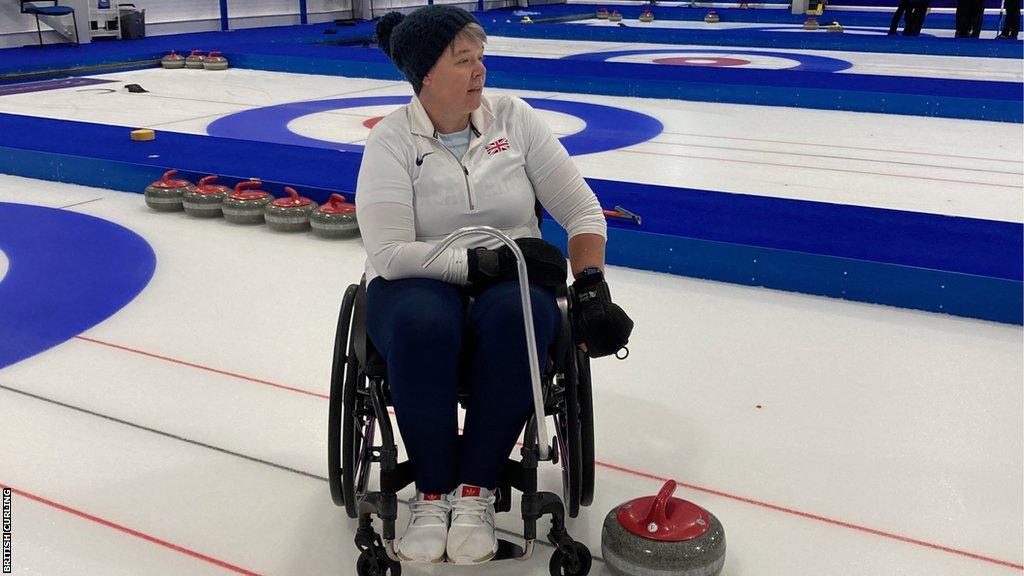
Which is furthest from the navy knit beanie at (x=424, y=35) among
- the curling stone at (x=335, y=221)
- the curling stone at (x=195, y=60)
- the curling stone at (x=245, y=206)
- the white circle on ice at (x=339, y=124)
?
the curling stone at (x=195, y=60)

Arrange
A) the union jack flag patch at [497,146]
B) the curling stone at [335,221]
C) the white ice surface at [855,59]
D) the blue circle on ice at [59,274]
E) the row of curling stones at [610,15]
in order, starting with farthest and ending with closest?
the row of curling stones at [610,15] < the white ice surface at [855,59] < the curling stone at [335,221] < the blue circle on ice at [59,274] < the union jack flag patch at [497,146]

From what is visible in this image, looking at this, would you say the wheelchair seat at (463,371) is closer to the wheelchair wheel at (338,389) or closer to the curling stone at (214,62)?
the wheelchair wheel at (338,389)

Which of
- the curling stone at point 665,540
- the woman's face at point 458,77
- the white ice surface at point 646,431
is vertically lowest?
the white ice surface at point 646,431

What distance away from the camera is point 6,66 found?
7.84 m

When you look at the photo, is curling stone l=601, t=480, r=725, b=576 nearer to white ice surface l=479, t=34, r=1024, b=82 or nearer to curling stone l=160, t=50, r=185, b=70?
white ice surface l=479, t=34, r=1024, b=82

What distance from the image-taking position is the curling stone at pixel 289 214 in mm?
3654

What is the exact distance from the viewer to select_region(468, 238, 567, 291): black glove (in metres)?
1.55

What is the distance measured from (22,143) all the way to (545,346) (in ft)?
13.3

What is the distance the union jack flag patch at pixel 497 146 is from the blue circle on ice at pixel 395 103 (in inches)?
126

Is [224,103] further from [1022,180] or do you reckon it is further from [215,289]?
[1022,180]

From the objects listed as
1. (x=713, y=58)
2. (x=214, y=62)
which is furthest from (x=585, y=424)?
(x=713, y=58)

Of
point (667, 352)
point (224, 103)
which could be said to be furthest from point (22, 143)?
point (667, 352)

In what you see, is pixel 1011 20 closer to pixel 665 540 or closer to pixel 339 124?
pixel 339 124

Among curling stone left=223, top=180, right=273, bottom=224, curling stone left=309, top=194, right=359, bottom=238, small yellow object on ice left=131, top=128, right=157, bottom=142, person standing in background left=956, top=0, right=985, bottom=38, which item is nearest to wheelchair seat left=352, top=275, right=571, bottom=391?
curling stone left=309, top=194, right=359, bottom=238
